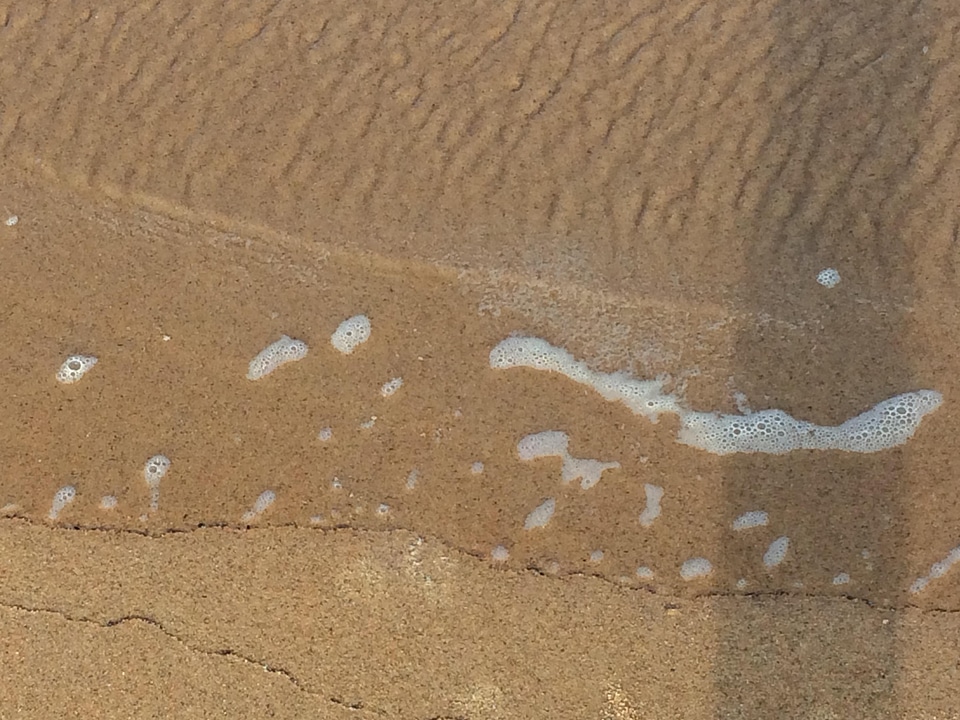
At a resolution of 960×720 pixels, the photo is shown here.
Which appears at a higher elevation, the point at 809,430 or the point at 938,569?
the point at 809,430

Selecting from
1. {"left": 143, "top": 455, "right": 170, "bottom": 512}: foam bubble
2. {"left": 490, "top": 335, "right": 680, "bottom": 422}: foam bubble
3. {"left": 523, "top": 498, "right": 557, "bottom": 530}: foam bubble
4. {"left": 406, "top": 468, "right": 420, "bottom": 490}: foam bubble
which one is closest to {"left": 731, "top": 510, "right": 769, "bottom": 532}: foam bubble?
{"left": 490, "top": 335, "right": 680, "bottom": 422}: foam bubble

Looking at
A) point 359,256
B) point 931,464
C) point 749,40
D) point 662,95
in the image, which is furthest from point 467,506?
point 749,40

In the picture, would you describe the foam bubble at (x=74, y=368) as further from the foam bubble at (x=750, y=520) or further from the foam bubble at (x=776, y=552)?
the foam bubble at (x=776, y=552)

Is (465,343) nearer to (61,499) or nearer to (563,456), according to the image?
(563,456)

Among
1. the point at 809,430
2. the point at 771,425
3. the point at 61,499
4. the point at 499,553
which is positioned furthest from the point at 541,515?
the point at 61,499

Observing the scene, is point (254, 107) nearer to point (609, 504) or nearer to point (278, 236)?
point (278, 236)
